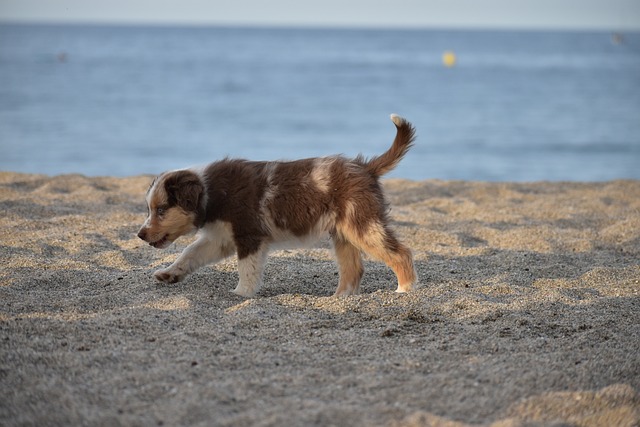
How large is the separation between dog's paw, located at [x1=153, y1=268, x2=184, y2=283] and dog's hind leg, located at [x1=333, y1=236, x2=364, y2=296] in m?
1.43

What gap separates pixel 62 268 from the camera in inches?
294

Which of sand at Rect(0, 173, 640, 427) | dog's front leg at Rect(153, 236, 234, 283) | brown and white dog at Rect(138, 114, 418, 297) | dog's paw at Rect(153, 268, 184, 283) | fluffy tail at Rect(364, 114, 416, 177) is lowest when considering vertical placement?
sand at Rect(0, 173, 640, 427)

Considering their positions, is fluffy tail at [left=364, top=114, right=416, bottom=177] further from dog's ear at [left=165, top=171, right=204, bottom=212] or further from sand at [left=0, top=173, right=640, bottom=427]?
dog's ear at [left=165, top=171, right=204, bottom=212]

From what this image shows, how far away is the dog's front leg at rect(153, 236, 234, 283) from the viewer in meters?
7.11

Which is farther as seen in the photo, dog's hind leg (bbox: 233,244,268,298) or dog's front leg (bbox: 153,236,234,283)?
dog's front leg (bbox: 153,236,234,283)

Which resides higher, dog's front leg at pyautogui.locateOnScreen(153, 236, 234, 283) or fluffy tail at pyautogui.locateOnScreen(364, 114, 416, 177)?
fluffy tail at pyautogui.locateOnScreen(364, 114, 416, 177)

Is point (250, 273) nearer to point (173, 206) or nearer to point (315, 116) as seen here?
point (173, 206)

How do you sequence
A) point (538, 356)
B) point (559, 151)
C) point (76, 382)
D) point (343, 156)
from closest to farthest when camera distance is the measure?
point (76, 382), point (538, 356), point (343, 156), point (559, 151)

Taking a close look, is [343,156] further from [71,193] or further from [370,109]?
[370,109]

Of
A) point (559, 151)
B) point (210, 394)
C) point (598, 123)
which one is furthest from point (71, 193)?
point (598, 123)


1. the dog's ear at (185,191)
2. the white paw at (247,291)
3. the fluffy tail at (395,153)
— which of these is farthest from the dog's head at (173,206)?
the fluffy tail at (395,153)

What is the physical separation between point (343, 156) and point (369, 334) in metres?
1.91

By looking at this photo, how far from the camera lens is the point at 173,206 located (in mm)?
6863

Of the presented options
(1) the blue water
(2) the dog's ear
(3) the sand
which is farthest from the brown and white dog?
Result: (1) the blue water
